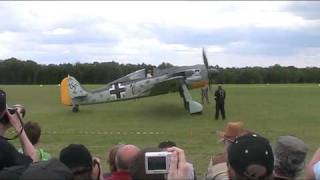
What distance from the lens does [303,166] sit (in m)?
4.01

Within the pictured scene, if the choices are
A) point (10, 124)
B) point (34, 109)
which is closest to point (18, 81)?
point (34, 109)

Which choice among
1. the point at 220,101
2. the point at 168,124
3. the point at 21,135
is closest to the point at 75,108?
the point at 168,124

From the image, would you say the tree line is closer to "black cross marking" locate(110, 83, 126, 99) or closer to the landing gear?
the landing gear

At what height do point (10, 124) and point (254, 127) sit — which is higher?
point (10, 124)

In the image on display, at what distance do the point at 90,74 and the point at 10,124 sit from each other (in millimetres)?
90077

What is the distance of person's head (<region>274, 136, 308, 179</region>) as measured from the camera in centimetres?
387

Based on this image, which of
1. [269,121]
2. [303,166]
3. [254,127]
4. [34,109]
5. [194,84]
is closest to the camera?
[303,166]

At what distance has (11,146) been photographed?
4.14 metres

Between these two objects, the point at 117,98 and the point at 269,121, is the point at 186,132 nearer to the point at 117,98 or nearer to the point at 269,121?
the point at 269,121

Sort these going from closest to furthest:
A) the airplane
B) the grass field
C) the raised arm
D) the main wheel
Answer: the raised arm, the grass field, the airplane, the main wheel

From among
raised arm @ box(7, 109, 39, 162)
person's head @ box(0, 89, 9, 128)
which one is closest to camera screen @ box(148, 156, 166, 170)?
raised arm @ box(7, 109, 39, 162)

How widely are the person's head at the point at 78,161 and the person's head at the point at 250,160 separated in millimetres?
1016

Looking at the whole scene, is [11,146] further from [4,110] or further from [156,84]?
[156,84]

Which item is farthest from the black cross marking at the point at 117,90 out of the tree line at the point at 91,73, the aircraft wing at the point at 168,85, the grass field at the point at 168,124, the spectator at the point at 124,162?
the tree line at the point at 91,73
